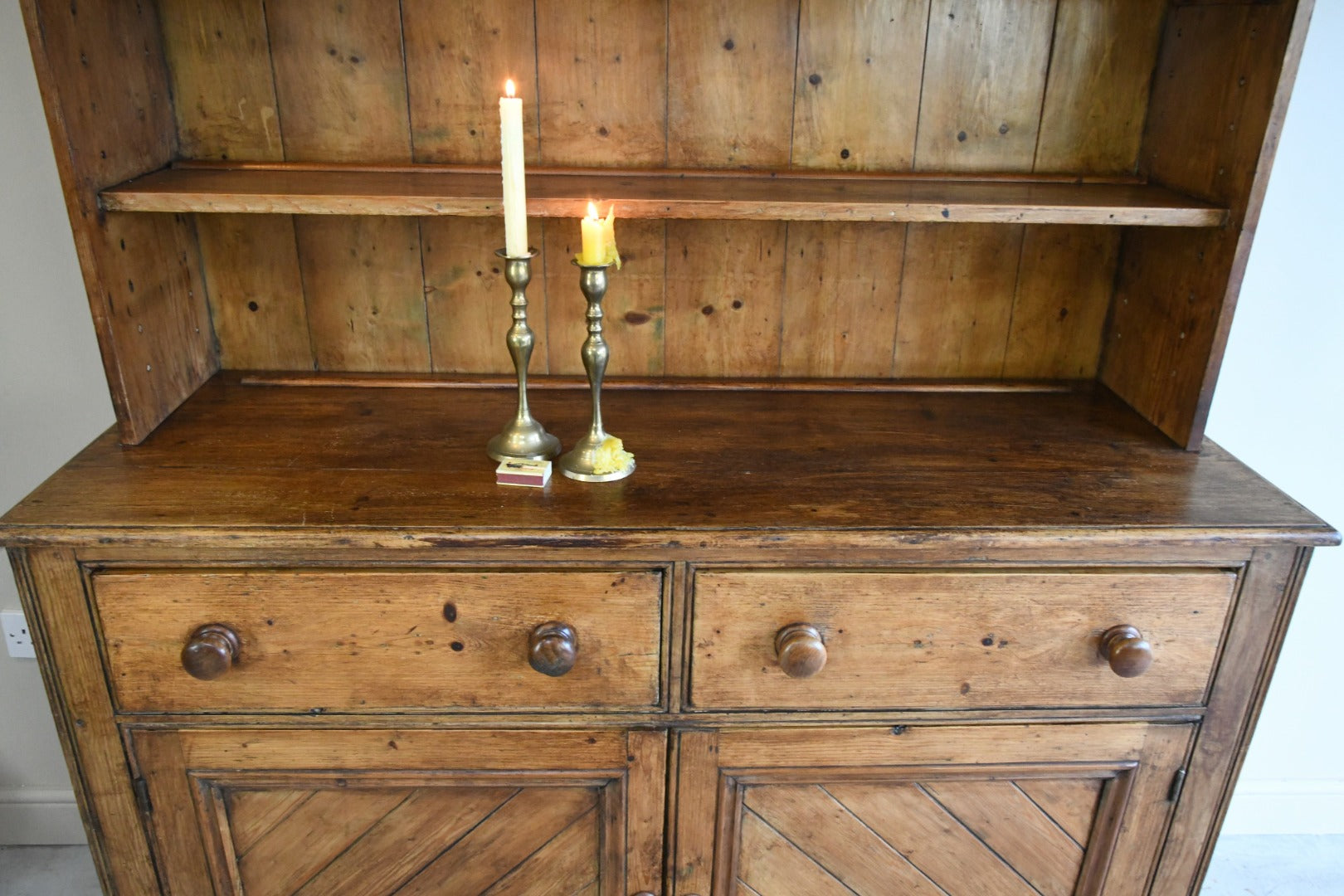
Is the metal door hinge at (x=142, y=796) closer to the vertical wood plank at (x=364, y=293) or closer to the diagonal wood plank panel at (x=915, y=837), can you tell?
the vertical wood plank at (x=364, y=293)

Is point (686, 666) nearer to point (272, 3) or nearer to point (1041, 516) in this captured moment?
point (1041, 516)

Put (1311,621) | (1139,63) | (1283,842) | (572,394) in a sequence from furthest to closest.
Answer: (1283,842)
(1311,621)
(572,394)
(1139,63)

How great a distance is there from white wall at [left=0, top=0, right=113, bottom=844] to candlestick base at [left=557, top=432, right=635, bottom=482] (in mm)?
897

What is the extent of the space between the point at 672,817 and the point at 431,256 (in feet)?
2.96

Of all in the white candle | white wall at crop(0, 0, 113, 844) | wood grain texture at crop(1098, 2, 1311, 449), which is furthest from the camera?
white wall at crop(0, 0, 113, 844)

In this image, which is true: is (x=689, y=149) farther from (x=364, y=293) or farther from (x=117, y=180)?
(x=117, y=180)

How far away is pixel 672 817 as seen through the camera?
4.27 ft

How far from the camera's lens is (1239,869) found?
74.7 inches

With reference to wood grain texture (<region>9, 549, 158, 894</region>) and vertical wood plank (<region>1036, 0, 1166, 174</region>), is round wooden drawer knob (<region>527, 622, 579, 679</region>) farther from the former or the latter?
vertical wood plank (<region>1036, 0, 1166, 174</region>)

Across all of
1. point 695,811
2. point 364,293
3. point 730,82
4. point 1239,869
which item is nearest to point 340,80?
point 364,293

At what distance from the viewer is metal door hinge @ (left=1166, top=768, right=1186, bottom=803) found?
1.31 m

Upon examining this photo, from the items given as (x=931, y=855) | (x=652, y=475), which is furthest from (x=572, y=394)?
(x=931, y=855)

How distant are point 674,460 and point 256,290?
740 millimetres

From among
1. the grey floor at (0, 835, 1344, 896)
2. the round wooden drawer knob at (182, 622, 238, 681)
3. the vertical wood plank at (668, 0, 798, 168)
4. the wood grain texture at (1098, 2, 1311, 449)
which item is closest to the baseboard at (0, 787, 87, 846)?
the grey floor at (0, 835, 1344, 896)
